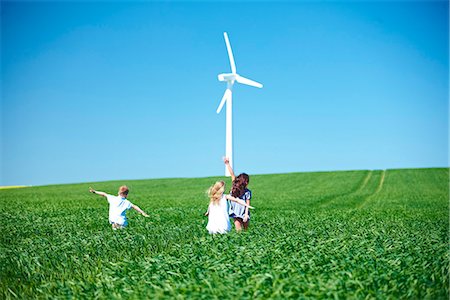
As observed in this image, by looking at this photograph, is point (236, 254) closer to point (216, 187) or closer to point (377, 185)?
point (216, 187)

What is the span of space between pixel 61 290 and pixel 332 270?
407 cm

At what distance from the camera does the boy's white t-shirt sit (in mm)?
15205

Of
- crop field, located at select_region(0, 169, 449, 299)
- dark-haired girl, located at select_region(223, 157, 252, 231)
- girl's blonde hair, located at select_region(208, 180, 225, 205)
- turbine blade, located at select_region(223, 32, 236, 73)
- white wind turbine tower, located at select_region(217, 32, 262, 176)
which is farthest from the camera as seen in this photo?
white wind turbine tower, located at select_region(217, 32, 262, 176)

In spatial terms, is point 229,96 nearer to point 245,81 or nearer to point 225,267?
point 245,81

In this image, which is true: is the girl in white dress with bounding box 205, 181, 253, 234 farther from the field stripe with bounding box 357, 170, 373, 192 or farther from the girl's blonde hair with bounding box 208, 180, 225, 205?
the field stripe with bounding box 357, 170, 373, 192

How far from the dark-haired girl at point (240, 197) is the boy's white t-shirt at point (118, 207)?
315 centimetres

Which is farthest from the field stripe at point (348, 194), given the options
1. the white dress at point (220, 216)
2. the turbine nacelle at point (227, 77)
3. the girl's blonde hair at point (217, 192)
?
the girl's blonde hair at point (217, 192)

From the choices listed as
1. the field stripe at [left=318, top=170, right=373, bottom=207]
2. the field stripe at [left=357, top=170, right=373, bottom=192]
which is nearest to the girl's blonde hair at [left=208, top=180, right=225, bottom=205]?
the field stripe at [left=318, top=170, right=373, bottom=207]

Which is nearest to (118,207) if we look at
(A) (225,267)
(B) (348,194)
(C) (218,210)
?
(C) (218,210)

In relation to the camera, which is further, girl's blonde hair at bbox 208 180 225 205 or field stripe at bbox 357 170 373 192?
field stripe at bbox 357 170 373 192

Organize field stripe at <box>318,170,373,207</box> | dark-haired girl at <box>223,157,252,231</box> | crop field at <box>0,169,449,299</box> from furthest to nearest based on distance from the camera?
field stripe at <box>318,170,373,207</box>, dark-haired girl at <box>223,157,252,231</box>, crop field at <box>0,169,449,299</box>

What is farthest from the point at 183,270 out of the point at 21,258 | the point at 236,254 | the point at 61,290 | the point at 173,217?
the point at 173,217

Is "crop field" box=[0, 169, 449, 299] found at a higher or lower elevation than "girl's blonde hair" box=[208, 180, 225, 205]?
lower

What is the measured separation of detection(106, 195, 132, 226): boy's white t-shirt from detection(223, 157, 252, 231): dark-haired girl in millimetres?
3149
